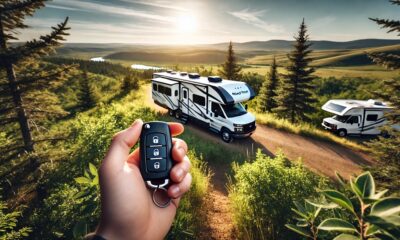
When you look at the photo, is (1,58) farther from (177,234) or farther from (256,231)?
(256,231)

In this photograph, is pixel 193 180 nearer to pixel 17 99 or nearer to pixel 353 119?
pixel 17 99

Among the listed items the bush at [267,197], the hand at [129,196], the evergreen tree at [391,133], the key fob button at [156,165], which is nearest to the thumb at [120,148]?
the hand at [129,196]

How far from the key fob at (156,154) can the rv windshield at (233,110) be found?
37.9 feet

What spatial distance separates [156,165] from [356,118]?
2140 cm

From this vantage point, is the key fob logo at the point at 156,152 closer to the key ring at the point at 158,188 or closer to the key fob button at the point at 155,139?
the key fob button at the point at 155,139

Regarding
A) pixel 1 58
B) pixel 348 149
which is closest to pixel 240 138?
pixel 348 149

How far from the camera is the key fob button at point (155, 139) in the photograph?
272cm

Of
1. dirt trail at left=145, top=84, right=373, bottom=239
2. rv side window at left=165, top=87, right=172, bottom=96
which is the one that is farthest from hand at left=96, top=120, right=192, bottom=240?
rv side window at left=165, top=87, right=172, bottom=96

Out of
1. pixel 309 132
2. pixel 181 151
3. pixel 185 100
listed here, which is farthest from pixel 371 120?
pixel 181 151

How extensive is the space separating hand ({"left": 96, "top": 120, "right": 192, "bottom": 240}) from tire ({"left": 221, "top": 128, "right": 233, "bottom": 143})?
461 inches

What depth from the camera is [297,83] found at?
84.5 ft

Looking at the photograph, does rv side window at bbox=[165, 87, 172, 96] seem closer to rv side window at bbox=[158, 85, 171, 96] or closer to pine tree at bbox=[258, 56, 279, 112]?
rv side window at bbox=[158, 85, 171, 96]

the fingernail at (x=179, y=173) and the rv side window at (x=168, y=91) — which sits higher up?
the fingernail at (x=179, y=173)

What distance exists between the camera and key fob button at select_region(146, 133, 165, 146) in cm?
272
